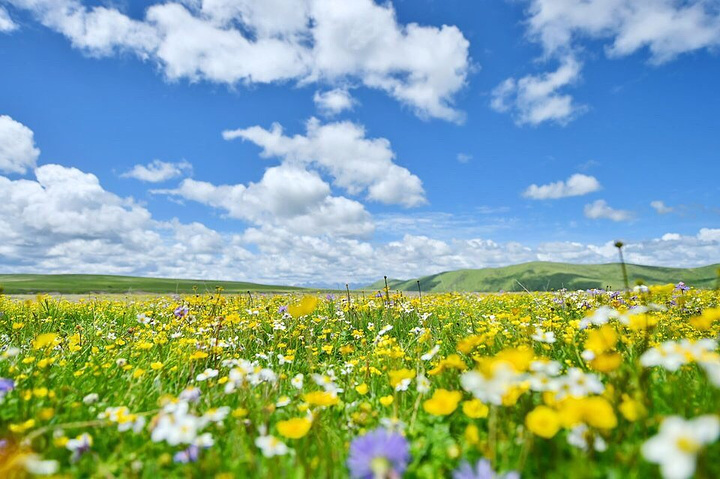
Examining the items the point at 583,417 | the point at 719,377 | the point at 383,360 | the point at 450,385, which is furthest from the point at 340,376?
the point at 719,377

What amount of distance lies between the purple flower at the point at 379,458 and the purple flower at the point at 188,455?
1011 millimetres

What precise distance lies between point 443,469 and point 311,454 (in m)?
0.80

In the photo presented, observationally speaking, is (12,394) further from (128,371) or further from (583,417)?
(583,417)

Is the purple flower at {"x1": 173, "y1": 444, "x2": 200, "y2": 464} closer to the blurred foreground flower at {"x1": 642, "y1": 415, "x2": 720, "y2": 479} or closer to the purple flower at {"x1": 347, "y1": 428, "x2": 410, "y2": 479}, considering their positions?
the purple flower at {"x1": 347, "y1": 428, "x2": 410, "y2": 479}

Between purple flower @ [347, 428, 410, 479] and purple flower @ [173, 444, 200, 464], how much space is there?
101cm

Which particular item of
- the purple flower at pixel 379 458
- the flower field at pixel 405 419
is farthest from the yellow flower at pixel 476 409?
the purple flower at pixel 379 458

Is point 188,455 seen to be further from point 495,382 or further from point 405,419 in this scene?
point 495,382

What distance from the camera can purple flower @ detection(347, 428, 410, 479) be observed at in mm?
1671

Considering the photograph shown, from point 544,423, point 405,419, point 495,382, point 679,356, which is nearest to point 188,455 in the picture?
point 405,419

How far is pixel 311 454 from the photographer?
245 cm

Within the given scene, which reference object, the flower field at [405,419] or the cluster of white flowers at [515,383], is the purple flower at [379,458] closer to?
the flower field at [405,419]

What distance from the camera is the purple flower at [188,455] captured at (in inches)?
85.6

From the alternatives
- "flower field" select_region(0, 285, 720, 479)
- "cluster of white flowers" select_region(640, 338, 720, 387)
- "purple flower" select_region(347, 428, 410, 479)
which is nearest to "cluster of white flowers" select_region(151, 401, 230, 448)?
"flower field" select_region(0, 285, 720, 479)

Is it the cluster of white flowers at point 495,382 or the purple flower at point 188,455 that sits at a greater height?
the cluster of white flowers at point 495,382
